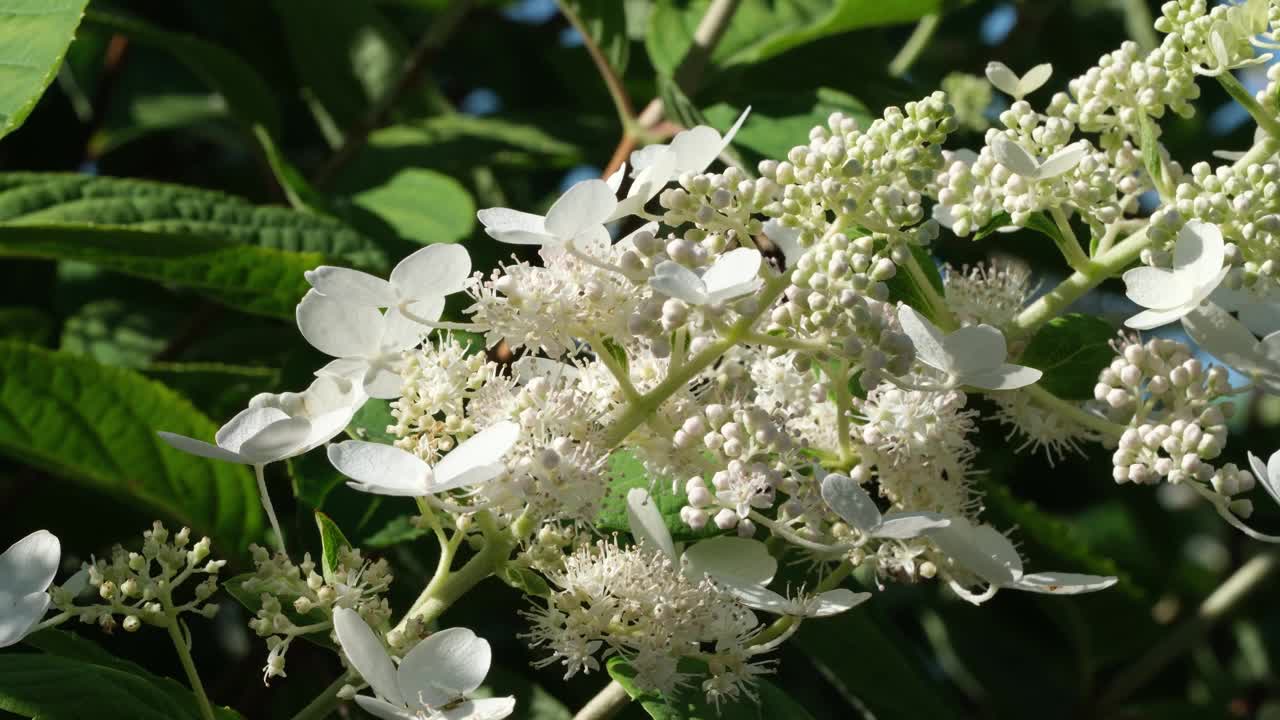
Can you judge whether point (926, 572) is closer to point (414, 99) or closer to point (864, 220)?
point (864, 220)

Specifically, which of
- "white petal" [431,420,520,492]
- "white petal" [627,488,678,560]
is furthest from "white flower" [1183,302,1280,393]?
"white petal" [431,420,520,492]

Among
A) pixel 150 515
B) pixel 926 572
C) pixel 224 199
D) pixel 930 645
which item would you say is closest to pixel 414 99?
pixel 224 199

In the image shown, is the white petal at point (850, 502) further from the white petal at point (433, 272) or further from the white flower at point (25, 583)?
the white flower at point (25, 583)

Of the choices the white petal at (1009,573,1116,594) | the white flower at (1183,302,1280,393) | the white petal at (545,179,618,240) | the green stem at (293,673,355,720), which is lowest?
the white petal at (1009,573,1116,594)

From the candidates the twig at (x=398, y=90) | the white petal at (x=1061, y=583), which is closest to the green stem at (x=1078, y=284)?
the white petal at (x=1061, y=583)

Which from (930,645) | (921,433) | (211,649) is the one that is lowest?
(930,645)

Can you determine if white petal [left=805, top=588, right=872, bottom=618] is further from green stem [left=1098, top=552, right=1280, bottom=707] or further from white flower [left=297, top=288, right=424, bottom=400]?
green stem [left=1098, top=552, right=1280, bottom=707]

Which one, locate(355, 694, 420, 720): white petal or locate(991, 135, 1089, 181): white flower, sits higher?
locate(991, 135, 1089, 181): white flower
